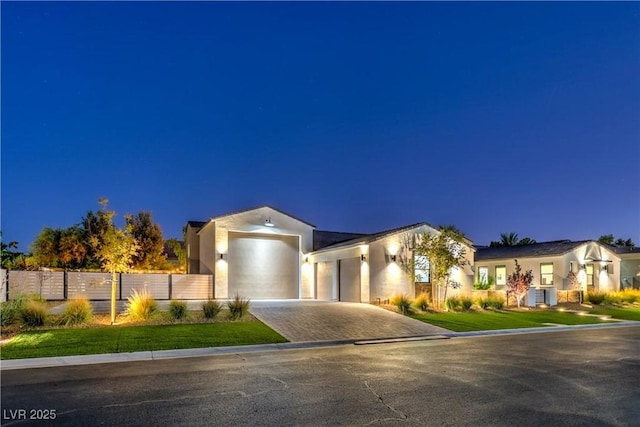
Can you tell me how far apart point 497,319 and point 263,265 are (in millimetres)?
12679

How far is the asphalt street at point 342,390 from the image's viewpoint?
5934 mm

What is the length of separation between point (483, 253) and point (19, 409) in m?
37.8

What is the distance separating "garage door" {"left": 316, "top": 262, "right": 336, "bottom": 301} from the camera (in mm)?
25233

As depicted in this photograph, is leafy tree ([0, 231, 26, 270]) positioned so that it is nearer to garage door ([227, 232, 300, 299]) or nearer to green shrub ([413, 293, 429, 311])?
garage door ([227, 232, 300, 299])

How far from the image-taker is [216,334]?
1351cm

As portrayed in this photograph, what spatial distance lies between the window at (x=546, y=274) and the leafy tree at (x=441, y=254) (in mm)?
11619

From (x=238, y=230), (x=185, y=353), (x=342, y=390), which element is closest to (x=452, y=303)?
(x=238, y=230)

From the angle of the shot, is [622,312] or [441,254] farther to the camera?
[622,312]

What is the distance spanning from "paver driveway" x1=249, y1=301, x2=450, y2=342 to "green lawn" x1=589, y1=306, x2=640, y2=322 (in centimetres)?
1195

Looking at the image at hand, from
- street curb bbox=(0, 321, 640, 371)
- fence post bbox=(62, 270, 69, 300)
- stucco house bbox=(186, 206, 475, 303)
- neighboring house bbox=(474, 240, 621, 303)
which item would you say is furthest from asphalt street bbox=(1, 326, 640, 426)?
neighboring house bbox=(474, 240, 621, 303)

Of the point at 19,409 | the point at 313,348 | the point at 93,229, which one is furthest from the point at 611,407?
the point at 93,229

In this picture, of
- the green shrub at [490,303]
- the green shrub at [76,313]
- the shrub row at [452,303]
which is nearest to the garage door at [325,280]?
the shrub row at [452,303]

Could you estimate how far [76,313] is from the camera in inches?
564

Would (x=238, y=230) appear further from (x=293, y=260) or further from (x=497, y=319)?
(x=497, y=319)
